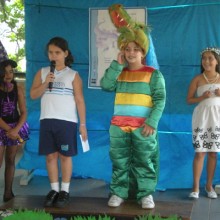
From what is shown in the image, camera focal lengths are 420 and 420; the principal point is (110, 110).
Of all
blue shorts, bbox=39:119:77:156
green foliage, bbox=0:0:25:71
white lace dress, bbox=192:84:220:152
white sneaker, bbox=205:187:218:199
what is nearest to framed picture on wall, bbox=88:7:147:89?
white lace dress, bbox=192:84:220:152

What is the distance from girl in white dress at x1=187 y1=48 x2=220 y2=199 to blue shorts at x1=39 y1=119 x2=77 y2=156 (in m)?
1.31

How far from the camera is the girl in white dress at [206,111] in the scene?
4.02 metres

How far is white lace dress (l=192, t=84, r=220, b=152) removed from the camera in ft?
13.2

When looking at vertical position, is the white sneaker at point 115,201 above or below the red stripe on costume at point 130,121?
below

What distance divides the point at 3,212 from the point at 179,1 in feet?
8.73

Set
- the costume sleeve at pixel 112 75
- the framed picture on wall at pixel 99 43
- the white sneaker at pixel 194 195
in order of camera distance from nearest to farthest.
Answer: the costume sleeve at pixel 112 75 < the white sneaker at pixel 194 195 < the framed picture on wall at pixel 99 43

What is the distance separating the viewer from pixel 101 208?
10.8ft

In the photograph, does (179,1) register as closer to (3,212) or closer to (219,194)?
(219,194)

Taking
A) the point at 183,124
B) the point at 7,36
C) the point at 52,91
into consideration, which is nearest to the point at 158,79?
the point at 52,91

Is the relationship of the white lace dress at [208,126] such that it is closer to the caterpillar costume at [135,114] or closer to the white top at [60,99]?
the caterpillar costume at [135,114]

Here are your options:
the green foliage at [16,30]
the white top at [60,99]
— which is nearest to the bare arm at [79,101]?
the white top at [60,99]

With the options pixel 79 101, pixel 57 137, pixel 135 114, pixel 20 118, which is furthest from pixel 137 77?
pixel 20 118

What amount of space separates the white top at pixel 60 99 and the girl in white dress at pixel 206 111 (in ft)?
4.26

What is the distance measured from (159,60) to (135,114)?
1.25m
